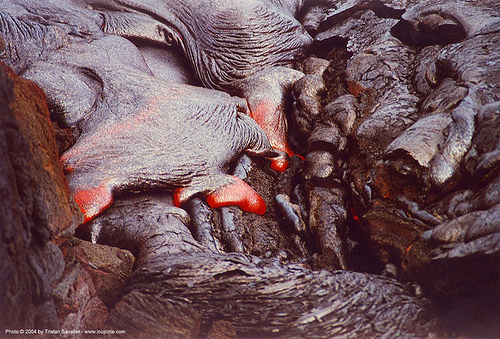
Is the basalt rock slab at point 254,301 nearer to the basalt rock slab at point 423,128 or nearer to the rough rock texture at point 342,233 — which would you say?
the rough rock texture at point 342,233

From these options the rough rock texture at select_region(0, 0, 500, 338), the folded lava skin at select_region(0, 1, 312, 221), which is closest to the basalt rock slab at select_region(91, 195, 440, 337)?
the rough rock texture at select_region(0, 0, 500, 338)

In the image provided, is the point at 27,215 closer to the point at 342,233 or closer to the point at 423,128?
the point at 342,233

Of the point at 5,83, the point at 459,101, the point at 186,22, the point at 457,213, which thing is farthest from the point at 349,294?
the point at 186,22

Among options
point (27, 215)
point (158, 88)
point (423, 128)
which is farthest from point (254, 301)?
point (158, 88)

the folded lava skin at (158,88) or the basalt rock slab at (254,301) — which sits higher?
the folded lava skin at (158,88)

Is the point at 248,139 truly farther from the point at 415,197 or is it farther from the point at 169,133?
the point at 415,197

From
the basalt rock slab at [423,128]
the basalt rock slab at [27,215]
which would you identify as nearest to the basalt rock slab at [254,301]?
the basalt rock slab at [423,128]

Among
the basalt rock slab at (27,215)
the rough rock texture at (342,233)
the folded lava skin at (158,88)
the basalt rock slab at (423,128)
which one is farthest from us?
the folded lava skin at (158,88)

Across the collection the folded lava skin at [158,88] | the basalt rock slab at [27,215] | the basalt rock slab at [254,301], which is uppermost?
the folded lava skin at [158,88]

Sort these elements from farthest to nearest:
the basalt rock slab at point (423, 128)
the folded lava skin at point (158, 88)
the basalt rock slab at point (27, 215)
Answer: the folded lava skin at point (158, 88) → the basalt rock slab at point (423, 128) → the basalt rock slab at point (27, 215)

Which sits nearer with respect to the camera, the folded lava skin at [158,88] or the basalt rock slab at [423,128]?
the basalt rock slab at [423,128]

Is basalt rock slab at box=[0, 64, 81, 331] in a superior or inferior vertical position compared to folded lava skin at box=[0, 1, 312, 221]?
inferior

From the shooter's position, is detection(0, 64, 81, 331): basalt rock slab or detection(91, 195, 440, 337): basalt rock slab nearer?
detection(0, 64, 81, 331): basalt rock slab

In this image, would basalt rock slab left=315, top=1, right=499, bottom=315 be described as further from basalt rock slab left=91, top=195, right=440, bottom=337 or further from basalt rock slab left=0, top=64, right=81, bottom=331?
basalt rock slab left=0, top=64, right=81, bottom=331
